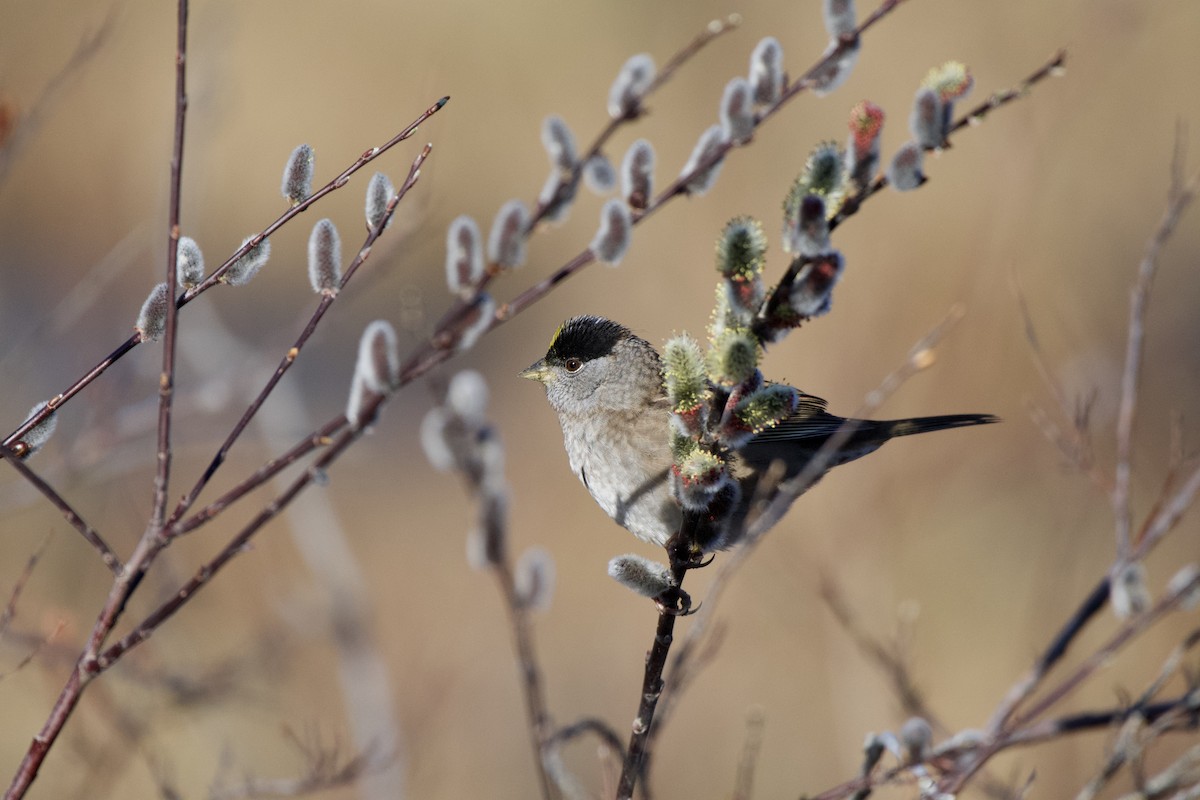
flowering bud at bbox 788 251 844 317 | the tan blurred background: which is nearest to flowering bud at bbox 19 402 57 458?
flowering bud at bbox 788 251 844 317

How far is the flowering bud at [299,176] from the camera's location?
176 centimetres

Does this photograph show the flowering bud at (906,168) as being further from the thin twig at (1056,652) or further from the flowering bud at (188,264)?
the flowering bud at (188,264)

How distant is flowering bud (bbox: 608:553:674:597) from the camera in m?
2.00

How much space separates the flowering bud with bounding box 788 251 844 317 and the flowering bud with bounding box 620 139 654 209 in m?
0.33

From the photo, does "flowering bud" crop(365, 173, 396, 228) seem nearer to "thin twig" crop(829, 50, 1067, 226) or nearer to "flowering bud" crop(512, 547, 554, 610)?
"flowering bud" crop(512, 547, 554, 610)

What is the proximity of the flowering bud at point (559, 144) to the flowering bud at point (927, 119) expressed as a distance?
634mm

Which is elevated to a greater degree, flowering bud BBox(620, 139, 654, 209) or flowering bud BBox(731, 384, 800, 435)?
flowering bud BBox(620, 139, 654, 209)

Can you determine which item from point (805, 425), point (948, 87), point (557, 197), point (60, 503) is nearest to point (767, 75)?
point (948, 87)

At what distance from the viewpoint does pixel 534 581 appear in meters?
1.67

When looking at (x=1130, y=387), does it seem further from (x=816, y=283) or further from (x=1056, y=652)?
(x=816, y=283)

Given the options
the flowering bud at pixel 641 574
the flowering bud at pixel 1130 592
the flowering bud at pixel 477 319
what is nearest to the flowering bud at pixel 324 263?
the flowering bud at pixel 477 319

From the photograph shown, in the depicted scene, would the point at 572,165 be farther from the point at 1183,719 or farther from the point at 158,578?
the point at 158,578

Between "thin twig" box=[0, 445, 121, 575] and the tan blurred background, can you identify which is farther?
the tan blurred background

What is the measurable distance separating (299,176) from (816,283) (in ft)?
3.10
